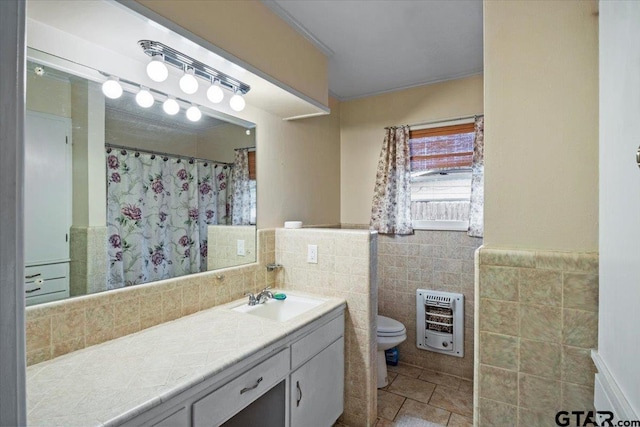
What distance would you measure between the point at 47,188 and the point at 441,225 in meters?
2.64

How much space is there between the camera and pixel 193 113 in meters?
1.75

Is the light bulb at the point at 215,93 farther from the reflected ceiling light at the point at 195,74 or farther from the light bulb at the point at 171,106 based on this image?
the light bulb at the point at 171,106

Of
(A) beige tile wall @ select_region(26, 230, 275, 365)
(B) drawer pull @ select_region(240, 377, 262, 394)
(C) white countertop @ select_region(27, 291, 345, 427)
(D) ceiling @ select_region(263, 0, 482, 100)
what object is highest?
(D) ceiling @ select_region(263, 0, 482, 100)

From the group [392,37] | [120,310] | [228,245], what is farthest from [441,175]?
[120,310]

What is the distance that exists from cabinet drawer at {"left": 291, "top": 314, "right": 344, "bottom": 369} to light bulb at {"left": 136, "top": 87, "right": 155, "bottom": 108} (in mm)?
1387

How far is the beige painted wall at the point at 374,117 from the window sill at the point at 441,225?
0.52 m

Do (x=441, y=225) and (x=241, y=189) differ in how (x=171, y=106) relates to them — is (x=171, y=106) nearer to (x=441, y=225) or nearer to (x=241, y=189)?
(x=241, y=189)

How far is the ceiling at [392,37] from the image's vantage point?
5.73 ft

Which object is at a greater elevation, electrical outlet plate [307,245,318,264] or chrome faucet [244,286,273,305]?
electrical outlet plate [307,245,318,264]

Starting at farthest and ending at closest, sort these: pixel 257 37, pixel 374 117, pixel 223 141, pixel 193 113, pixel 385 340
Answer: pixel 374 117 → pixel 385 340 → pixel 223 141 → pixel 193 113 → pixel 257 37

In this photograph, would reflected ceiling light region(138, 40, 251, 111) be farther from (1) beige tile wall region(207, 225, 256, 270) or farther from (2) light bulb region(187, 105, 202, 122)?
(1) beige tile wall region(207, 225, 256, 270)

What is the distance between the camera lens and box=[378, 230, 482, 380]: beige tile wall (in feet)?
8.55

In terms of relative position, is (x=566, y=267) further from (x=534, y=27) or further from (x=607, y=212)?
(x=534, y=27)

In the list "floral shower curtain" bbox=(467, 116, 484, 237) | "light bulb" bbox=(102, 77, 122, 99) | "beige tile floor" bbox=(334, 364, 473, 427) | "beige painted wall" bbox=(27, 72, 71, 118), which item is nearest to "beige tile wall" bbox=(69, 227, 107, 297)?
"beige painted wall" bbox=(27, 72, 71, 118)
